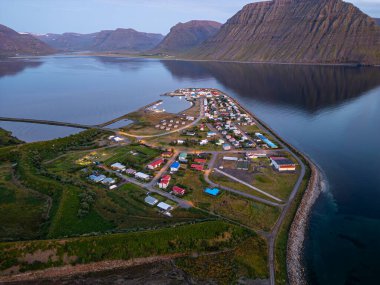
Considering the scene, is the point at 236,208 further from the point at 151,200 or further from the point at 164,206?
the point at 151,200

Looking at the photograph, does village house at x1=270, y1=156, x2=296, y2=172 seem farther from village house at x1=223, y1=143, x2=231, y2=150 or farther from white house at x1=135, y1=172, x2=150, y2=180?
white house at x1=135, y1=172, x2=150, y2=180

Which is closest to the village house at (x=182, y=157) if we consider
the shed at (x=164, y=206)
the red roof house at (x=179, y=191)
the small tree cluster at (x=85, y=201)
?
the red roof house at (x=179, y=191)

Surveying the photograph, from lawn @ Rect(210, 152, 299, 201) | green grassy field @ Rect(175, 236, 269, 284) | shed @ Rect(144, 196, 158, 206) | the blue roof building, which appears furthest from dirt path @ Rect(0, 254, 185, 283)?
lawn @ Rect(210, 152, 299, 201)

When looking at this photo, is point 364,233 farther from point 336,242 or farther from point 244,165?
point 244,165

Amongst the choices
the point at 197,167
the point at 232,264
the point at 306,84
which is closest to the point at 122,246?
the point at 232,264

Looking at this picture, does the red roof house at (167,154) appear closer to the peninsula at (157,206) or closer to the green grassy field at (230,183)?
the peninsula at (157,206)

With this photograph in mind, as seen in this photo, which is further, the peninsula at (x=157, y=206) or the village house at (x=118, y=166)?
the village house at (x=118, y=166)
